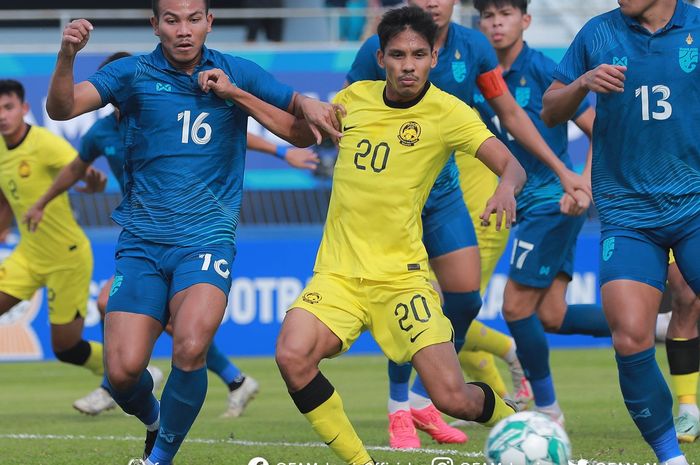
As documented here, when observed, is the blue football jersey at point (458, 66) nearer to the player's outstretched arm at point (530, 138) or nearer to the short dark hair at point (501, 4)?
the player's outstretched arm at point (530, 138)

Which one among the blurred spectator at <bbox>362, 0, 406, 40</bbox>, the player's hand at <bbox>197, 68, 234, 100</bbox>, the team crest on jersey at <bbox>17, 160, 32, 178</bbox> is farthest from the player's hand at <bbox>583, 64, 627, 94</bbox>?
the blurred spectator at <bbox>362, 0, 406, 40</bbox>

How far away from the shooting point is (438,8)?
320 inches

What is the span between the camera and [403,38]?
6.87 metres

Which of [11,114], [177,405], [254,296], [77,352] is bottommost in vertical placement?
[254,296]

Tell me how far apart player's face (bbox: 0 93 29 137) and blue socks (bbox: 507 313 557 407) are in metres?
4.83

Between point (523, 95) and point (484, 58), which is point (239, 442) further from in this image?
point (523, 95)

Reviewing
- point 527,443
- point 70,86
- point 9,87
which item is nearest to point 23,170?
point 9,87

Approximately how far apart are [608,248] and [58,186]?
17.3 ft

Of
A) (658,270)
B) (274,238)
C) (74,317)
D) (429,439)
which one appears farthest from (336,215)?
(274,238)

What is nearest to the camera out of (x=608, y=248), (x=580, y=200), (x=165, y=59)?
(x=608, y=248)

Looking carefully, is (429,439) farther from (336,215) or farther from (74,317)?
(74,317)

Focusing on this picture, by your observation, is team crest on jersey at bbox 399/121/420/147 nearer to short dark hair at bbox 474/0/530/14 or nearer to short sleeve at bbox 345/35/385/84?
short sleeve at bbox 345/35/385/84

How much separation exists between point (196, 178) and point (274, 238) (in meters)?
9.59

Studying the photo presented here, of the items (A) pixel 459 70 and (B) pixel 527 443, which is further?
(A) pixel 459 70
